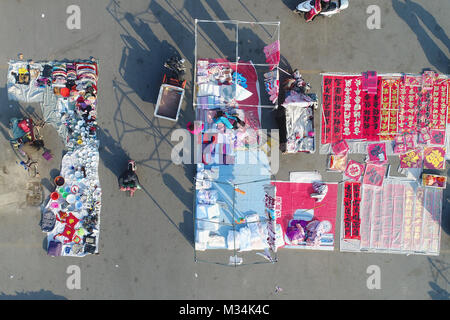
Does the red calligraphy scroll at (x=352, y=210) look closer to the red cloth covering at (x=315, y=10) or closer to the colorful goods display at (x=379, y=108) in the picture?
the colorful goods display at (x=379, y=108)

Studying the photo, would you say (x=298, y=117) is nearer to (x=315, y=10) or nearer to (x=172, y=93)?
(x=315, y=10)

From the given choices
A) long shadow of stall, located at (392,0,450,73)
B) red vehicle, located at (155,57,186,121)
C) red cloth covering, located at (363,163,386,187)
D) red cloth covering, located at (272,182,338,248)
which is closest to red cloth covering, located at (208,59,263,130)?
red vehicle, located at (155,57,186,121)

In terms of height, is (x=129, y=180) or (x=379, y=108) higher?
(x=379, y=108)

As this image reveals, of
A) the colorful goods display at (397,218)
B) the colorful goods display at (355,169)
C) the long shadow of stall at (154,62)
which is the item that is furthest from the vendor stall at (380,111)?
the long shadow of stall at (154,62)

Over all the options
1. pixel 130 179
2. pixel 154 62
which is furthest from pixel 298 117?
pixel 130 179

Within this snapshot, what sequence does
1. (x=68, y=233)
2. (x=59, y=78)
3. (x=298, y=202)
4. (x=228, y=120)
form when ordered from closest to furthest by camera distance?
(x=228, y=120) → (x=59, y=78) → (x=68, y=233) → (x=298, y=202)

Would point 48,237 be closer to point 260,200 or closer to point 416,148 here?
point 260,200
